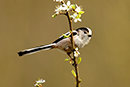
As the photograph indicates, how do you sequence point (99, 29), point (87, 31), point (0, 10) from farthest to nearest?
point (99, 29), point (0, 10), point (87, 31)

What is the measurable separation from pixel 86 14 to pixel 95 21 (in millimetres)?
142

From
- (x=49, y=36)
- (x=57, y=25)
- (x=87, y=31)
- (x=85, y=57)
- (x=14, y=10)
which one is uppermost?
(x=14, y=10)

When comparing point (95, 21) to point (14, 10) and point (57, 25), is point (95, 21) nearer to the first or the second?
point (57, 25)

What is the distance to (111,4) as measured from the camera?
2.10m

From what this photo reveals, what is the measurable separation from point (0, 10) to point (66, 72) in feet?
3.29

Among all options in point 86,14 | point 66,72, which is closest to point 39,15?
point 86,14

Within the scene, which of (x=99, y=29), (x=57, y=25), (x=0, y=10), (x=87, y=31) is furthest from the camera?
(x=99, y=29)

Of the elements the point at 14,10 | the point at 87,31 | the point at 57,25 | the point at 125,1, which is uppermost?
the point at 125,1

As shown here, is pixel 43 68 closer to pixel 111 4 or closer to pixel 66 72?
pixel 66 72

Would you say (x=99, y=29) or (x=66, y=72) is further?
(x=99, y=29)

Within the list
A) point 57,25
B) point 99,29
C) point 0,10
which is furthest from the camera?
point 99,29

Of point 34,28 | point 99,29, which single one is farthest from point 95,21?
point 34,28

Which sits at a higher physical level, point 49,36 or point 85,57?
point 49,36

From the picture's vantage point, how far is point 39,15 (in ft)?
6.33
